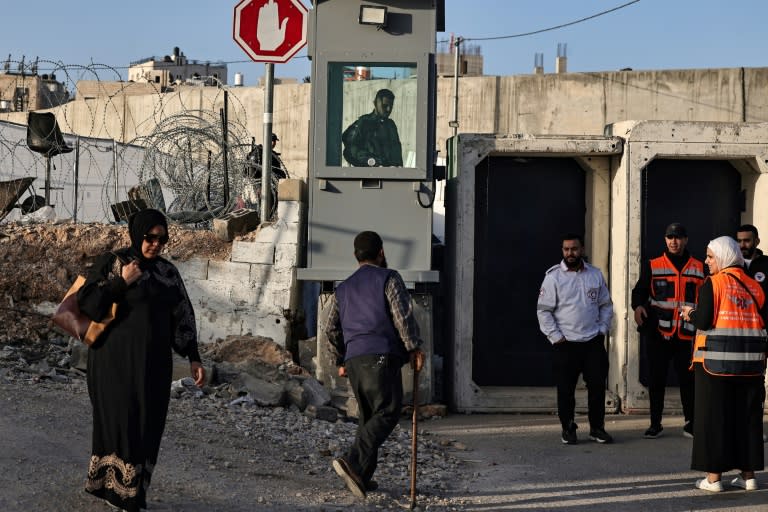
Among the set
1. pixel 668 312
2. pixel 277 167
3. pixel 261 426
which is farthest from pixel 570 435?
pixel 277 167

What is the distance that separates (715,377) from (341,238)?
406cm

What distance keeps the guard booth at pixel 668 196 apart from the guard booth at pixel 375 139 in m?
1.78

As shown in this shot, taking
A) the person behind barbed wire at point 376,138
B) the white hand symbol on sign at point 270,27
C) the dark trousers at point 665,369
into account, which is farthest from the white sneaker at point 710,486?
the white hand symbol on sign at point 270,27

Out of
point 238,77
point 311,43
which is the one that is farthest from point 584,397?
point 238,77

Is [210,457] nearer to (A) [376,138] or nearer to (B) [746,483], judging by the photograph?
(B) [746,483]

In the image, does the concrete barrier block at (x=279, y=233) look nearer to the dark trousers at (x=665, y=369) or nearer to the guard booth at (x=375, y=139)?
the guard booth at (x=375, y=139)

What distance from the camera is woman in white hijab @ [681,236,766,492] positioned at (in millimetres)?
7328

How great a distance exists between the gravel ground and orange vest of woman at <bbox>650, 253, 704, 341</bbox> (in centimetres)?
201

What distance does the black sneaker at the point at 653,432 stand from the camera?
31.6 feet

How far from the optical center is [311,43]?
411 inches

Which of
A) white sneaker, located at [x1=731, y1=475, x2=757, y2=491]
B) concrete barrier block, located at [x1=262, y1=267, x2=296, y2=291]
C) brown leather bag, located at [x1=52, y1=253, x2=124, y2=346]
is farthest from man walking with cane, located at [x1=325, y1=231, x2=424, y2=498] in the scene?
concrete barrier block, located at [x1=262, y1=267, x2=296, y2=291]

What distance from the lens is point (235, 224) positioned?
11422 mm

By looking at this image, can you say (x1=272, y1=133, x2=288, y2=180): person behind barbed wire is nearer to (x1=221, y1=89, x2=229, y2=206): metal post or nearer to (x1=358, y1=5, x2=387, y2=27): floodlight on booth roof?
(x1=221, y1=89, x2=229, y2=206): metal post

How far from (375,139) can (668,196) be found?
9.50 ft
